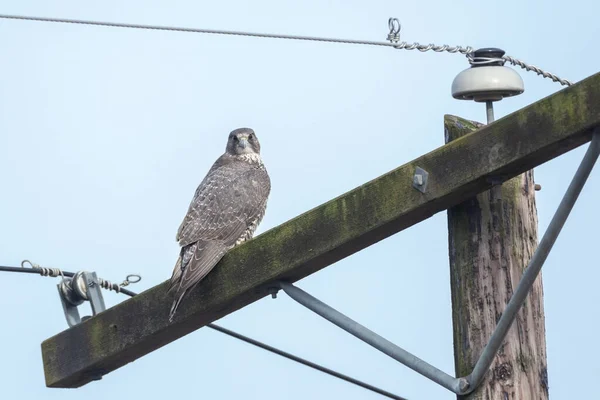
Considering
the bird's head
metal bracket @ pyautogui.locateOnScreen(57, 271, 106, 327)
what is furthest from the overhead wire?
the bird's head

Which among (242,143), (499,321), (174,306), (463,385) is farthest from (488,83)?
→ (242,143)

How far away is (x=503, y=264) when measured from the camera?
517 centimetres

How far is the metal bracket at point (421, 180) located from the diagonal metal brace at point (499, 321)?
580 millimetres

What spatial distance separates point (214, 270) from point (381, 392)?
1.20 metres

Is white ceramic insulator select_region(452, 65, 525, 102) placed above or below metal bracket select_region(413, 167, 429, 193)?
above

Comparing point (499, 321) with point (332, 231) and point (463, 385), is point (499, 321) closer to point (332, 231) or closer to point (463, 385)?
point (463, 385)

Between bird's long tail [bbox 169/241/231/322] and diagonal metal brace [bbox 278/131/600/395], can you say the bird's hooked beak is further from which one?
diagonal metal brace [bbox 278/131/600/395]

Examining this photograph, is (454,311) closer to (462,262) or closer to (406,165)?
(462,262)

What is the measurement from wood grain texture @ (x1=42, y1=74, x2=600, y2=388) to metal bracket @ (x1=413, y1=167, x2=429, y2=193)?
A: 0.02m

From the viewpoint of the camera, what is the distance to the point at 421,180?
5219mm

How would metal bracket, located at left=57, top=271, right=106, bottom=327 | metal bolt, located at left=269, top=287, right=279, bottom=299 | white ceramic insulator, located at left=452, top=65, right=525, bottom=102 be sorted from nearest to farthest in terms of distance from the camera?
white ceramic insulator, located at left=452, top=65, right=525, bottom=102, metal bolt, located at left=269, top=287, right=279, bottom=299, metal bracket, located at left=57, top=271, right=106, bottom=327

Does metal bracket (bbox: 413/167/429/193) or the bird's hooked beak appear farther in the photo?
the bird's hooked beak

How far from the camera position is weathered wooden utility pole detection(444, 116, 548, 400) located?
16.7 ft

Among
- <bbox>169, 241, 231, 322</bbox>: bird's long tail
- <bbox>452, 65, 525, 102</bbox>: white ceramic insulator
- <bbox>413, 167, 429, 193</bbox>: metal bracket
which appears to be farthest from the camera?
<bbox>169, 241, 231, 322</bbox>: bird's long tail
